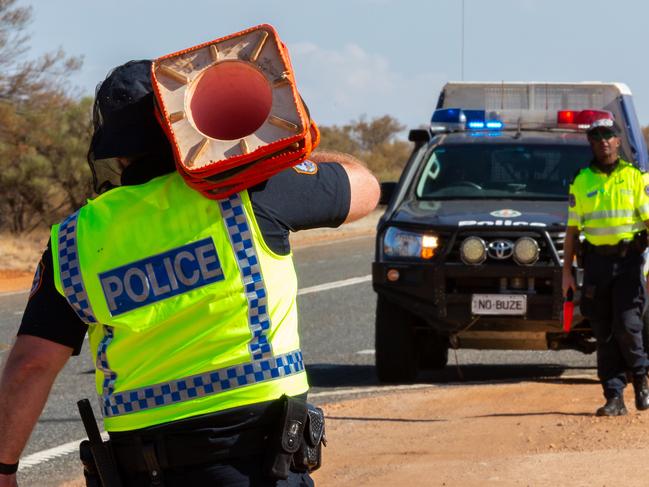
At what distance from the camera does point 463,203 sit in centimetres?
1080

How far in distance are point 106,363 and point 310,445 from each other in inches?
19.5

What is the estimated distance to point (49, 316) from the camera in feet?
10.3

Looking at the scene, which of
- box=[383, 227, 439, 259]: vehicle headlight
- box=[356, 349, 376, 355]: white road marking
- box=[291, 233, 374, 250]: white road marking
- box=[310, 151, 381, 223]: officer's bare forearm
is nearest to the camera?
box=[310, 151, 381, 223]: officer's bare forearm

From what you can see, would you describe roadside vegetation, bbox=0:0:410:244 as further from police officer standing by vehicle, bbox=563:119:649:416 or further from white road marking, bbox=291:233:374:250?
police officer standing by vehicle, bbox=563:119:649:416

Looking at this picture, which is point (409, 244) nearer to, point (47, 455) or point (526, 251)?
point (526, 251)

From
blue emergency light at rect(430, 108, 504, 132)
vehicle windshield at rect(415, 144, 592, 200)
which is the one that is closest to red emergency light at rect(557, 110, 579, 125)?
vehicle windshield at rect(415, 144, 592, 200)

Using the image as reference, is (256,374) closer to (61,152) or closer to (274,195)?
(274,195)

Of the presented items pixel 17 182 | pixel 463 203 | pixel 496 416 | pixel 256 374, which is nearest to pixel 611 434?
pixel 496 416

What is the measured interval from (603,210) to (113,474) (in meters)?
6.05

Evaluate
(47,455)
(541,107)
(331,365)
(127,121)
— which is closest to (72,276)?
(127,121)

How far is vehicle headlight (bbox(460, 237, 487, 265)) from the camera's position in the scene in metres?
10.1

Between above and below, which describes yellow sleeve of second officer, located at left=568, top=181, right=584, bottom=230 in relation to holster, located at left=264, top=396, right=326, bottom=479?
below

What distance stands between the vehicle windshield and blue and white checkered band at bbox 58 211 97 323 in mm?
7990

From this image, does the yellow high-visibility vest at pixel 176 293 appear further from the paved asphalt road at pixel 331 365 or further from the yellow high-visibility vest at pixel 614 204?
the yellow high-visibility vest at pixel 614 204
